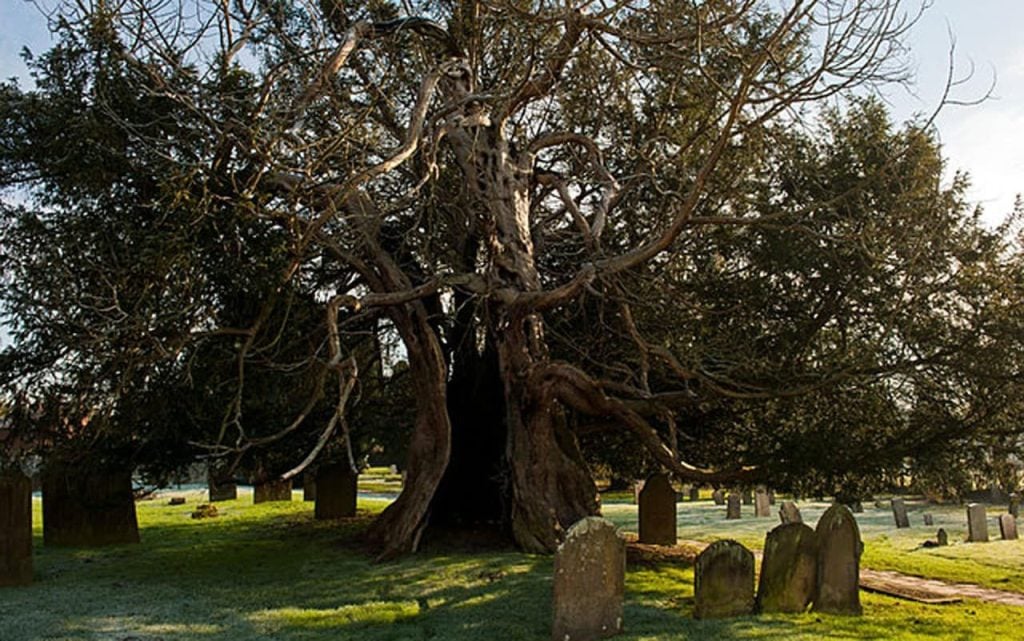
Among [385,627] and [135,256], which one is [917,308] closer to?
[385,627]

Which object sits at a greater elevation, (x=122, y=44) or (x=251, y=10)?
(x=251, y=10)

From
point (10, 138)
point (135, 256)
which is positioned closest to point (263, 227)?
point (135, 256)

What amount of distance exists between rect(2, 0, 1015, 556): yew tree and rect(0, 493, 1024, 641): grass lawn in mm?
1416

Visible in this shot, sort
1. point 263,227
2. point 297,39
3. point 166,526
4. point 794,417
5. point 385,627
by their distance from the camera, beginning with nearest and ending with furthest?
point 385,627 < point 263,227 < point 794,417 < point 297,39 < point 166,526

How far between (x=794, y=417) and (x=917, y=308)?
85.7 inches

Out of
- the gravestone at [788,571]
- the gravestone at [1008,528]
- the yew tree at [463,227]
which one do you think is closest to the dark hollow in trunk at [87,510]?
the yew tree at [463,227]

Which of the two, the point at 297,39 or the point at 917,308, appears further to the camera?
the point at 297,39

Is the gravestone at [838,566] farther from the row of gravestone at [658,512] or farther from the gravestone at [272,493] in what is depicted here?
the gravestone at [272,493]

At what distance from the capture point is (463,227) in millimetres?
12781

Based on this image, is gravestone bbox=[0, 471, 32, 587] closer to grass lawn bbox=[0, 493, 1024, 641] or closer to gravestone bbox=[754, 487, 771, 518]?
grass lawn bbox=[0, 493, 1024, 641]

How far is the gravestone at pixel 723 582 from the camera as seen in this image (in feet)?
24.4

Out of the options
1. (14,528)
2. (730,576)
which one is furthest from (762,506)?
(14,528)

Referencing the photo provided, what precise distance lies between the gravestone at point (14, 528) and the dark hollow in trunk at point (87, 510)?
10.4 feet

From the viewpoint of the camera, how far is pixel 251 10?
11.1 meters
